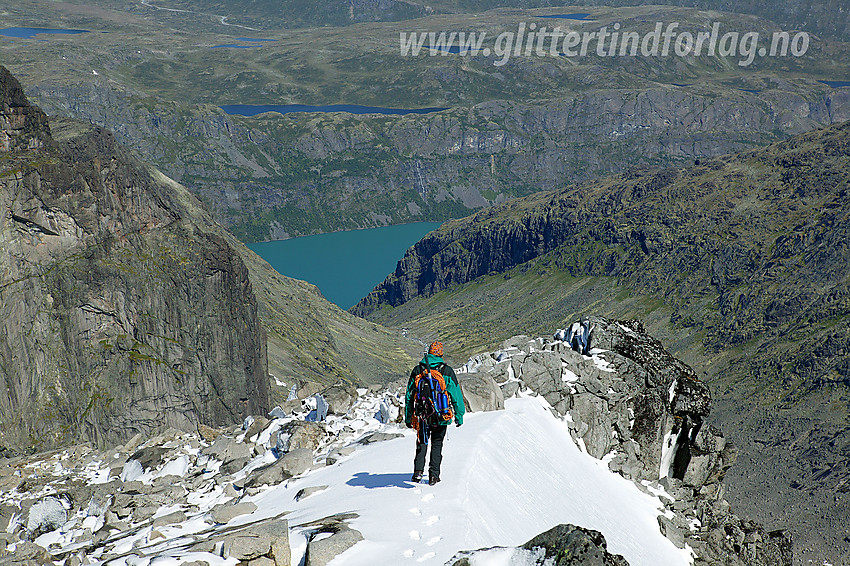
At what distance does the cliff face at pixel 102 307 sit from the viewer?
80875 millimetres

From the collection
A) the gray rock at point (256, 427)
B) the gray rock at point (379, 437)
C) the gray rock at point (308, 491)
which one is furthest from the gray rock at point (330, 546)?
the gray rock at point (256, 427)

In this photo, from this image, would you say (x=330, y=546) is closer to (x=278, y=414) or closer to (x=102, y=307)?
(x=278, y=414)

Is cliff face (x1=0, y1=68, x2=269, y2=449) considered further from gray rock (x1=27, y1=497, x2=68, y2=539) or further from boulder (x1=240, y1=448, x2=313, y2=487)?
boulder (x1=240, y1=448, x2=313, y2=487)

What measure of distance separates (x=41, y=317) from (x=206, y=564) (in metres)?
77.6

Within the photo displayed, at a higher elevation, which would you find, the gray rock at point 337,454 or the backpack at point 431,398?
the backpack at point 431,398

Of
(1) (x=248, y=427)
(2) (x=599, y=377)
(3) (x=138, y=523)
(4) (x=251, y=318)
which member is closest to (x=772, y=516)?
(4) (x=251, y=318)

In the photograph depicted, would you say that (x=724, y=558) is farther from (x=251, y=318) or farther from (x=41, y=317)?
(x=251, y=318)

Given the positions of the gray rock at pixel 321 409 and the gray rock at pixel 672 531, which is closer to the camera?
the gray rock at pixel 672 531

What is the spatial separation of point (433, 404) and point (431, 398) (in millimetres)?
180

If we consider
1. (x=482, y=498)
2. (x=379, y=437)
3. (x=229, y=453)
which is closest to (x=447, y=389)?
(x=482, y=498)

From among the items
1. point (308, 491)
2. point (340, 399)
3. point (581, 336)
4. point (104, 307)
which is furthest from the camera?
point (104, 307)

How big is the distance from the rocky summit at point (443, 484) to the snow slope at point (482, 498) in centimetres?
8

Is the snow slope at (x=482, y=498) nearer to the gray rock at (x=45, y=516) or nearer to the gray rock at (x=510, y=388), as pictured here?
the gray rock at (x=510, y=388)

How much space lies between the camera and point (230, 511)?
2278cm
